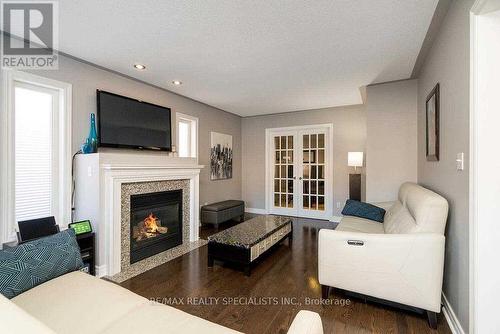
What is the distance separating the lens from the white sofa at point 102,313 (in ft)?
3.51

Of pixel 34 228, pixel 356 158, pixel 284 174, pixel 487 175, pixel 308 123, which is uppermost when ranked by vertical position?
pixel 308 123

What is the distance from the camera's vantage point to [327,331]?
5.47 feet

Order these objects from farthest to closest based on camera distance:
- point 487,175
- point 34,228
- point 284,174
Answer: point 284,174 → point 34,228 → point 487,175

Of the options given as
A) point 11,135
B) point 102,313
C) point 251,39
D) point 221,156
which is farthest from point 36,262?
point 221,156

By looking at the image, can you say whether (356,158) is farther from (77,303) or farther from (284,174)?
(77,303)

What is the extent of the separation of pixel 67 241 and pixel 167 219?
1.77 meters

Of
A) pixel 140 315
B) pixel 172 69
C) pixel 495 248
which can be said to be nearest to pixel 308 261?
pixel 495 248

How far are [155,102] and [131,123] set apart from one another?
0.63 m

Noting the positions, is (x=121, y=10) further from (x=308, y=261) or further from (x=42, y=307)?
(x=308, y=261)

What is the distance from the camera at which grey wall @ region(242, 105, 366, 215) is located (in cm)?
480

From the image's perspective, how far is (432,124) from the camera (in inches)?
94.9

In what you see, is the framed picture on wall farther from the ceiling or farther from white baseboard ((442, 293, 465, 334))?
white baseboard ((442, 293, 465, 334))

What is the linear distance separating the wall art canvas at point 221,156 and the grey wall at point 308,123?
59 centimetres

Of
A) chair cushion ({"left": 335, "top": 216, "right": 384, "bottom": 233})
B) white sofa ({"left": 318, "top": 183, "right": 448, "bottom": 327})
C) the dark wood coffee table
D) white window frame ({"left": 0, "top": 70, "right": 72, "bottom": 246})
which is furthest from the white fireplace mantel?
chair cushion ({"left": 335, "top": 216, "right": 384, "bottom": 233})
